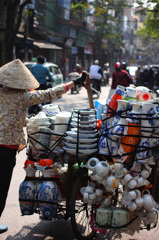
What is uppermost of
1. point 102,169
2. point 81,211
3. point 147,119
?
point 147,119

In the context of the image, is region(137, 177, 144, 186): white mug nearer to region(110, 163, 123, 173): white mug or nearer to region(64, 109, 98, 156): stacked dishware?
region(110, 163, 123, 173): white mug

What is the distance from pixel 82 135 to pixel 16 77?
788 mm

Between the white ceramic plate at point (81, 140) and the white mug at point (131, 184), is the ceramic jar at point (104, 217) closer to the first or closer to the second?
the white mug at point (131, 184)

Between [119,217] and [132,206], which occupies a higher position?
[132,206]

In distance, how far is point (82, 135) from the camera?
333cm

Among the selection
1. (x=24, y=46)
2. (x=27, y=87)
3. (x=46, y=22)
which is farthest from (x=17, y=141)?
(x=46, y=22)

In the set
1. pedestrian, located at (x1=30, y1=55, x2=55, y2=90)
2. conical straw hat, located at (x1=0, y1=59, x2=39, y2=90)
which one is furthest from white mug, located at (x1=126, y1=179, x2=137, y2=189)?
pedestrian, located at (x1=30, y1=55, x2=55, y2=90)

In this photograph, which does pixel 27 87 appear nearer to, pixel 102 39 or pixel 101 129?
pixel 101 129

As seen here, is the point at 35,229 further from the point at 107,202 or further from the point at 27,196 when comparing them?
the point at 107,202

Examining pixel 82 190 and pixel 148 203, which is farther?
pixel 82 190

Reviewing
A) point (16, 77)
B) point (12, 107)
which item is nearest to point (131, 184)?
point (12, 107)

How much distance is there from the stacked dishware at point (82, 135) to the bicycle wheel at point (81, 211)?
25cm

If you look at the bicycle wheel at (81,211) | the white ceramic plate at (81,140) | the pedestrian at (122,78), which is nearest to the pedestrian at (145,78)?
the pedestrian at (122,78)

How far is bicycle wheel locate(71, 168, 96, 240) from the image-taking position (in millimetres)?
3258
